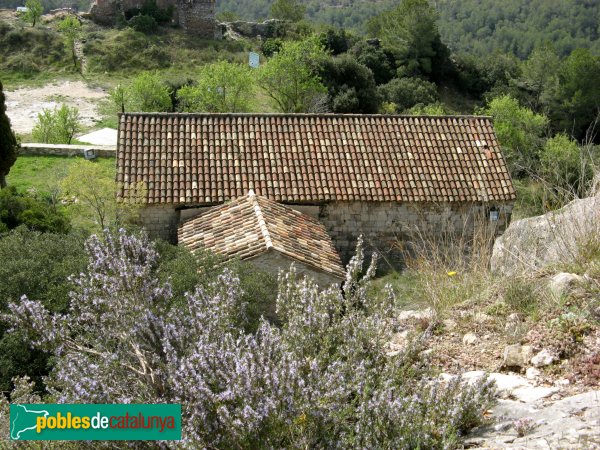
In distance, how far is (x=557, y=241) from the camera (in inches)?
332

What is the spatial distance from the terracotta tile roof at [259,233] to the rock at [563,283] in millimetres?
5175

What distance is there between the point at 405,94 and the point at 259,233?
29432 mm

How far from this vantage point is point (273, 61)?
95.7 ft

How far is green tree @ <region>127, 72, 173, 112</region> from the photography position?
Answer: 29.2 metres

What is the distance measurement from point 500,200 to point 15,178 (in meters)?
14.3

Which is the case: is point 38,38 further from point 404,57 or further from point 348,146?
point 348,146

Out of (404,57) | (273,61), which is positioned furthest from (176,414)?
(404,57)

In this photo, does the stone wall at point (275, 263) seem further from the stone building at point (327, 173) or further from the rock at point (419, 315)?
the stone building at point (327, 173)

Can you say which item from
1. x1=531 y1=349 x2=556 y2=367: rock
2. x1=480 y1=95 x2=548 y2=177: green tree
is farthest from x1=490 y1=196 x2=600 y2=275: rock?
x1=480 y1=95 x2=548 y2=177: green tree

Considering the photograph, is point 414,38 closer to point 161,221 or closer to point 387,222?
point 387,222

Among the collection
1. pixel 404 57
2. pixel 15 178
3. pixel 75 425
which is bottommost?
pixel 404 57

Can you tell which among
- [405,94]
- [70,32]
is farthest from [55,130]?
[405,94]

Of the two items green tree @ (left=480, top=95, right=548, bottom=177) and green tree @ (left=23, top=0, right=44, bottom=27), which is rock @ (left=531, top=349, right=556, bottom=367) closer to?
green tree @ (left=480, top=95, right=548, bottom=177)

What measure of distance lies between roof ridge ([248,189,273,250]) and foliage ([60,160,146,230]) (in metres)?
2.40
